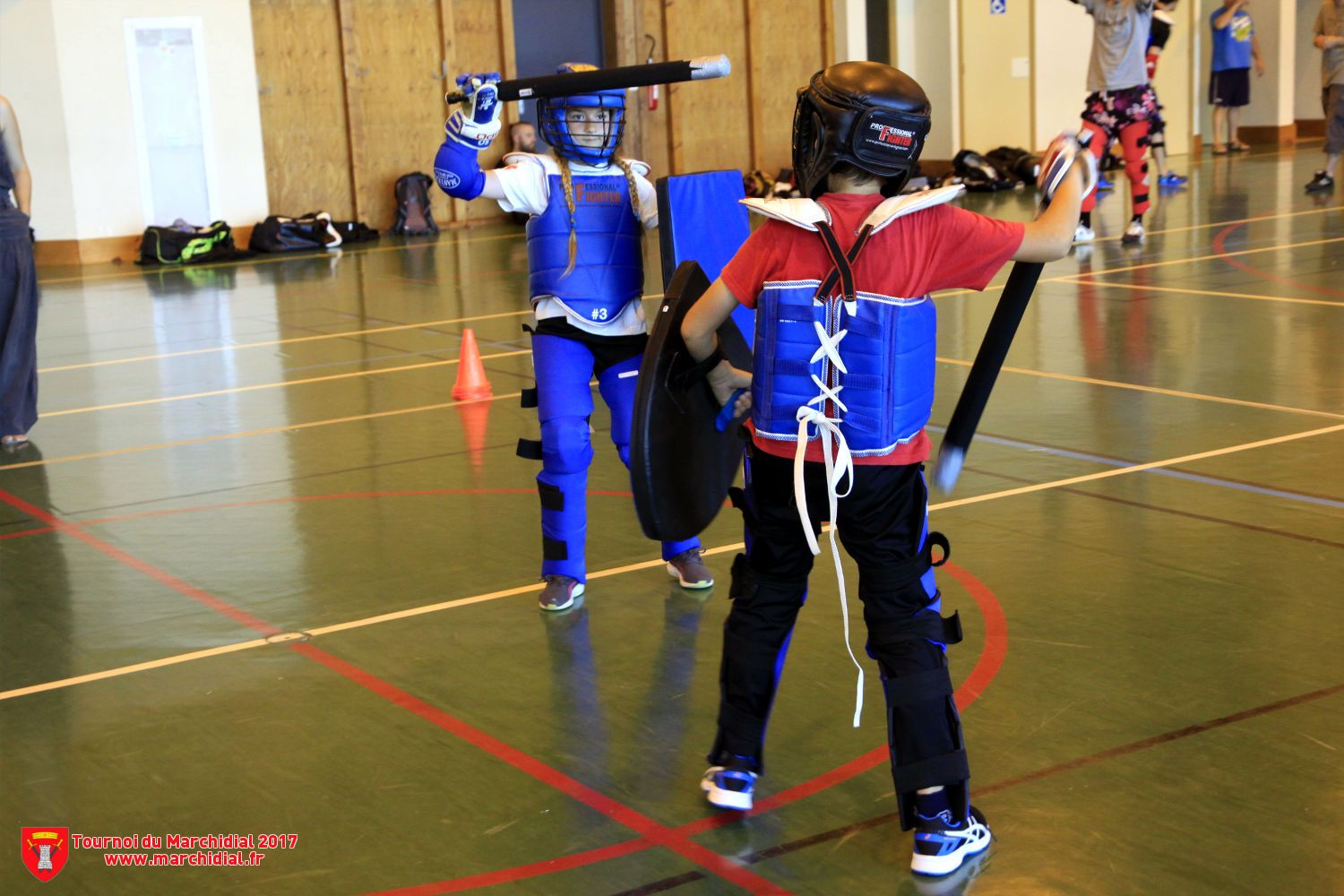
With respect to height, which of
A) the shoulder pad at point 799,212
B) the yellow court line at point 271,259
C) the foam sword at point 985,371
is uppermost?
the shoulder pad at point 799,212

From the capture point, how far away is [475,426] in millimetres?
8195

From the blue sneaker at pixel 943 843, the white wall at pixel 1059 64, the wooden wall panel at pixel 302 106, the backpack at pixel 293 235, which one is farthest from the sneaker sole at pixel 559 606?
the white wall at pixel 1059 64

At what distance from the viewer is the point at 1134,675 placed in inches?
165

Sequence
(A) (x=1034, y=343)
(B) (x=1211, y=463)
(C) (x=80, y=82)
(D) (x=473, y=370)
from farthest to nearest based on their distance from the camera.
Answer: (C) (x=80, y=82), (A) (x=1034, y=343), (D) (x=473, y=370), (B) (x=1211, y=463)

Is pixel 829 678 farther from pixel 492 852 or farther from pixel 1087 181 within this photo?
pixel 1087 181

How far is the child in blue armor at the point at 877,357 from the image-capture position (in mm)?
3248

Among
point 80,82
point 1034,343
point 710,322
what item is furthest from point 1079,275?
point 80,82

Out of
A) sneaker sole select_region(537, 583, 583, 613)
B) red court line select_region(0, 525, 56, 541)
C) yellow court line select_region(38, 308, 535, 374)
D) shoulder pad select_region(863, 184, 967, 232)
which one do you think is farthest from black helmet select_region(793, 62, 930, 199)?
yellow court line select_region(38, 308, 535, 374)

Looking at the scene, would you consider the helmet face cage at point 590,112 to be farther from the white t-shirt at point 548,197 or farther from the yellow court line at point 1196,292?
the yellow court line at point 1196,292

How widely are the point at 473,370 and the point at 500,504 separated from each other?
2581 millimetres

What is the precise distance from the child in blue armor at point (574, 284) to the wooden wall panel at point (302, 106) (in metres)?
16.6

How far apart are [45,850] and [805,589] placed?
6.13 ft

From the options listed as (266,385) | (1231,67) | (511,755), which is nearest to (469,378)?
(266,385)

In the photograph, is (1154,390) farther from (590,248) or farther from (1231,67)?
(1231,67)
